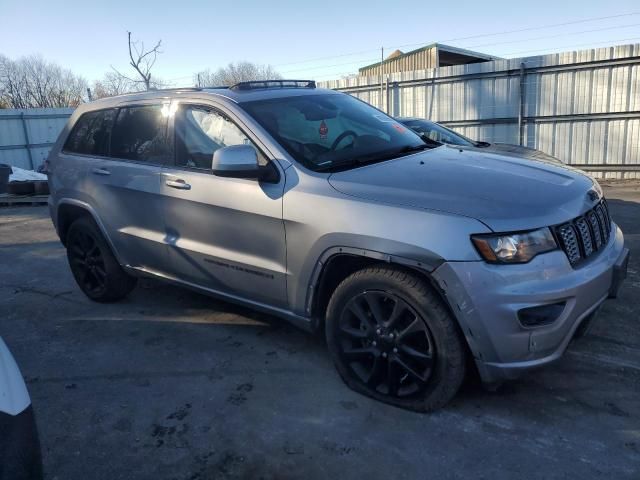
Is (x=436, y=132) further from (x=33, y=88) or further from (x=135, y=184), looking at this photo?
(x=33, y=88)

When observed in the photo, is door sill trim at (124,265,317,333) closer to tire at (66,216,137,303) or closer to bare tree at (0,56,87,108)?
tire at (66,216,137,303)

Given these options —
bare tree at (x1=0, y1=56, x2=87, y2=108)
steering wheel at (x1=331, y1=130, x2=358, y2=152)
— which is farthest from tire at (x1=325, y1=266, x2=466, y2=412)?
bare tree at (x1=0, y1=56, x2=87, y2=108)

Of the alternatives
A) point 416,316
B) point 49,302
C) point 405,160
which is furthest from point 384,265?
point 49,302

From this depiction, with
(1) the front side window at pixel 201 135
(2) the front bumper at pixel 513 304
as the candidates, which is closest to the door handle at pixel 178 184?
(1) the front side window at pixel 201 135

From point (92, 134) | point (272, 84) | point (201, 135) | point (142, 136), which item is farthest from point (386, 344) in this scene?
point (92, 134)

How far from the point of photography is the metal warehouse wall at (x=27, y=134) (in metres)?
20.4

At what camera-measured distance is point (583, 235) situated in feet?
8.98

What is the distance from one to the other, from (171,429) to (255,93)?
2262 millimetres

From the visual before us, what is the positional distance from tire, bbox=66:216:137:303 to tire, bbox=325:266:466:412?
7.81ft

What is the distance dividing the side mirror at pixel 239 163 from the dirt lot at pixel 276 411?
1.31 metres

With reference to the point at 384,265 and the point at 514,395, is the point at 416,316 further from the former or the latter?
the point at 514,395

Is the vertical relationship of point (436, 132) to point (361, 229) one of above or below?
above

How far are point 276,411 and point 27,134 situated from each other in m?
22.0

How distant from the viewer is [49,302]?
507 centimetres
